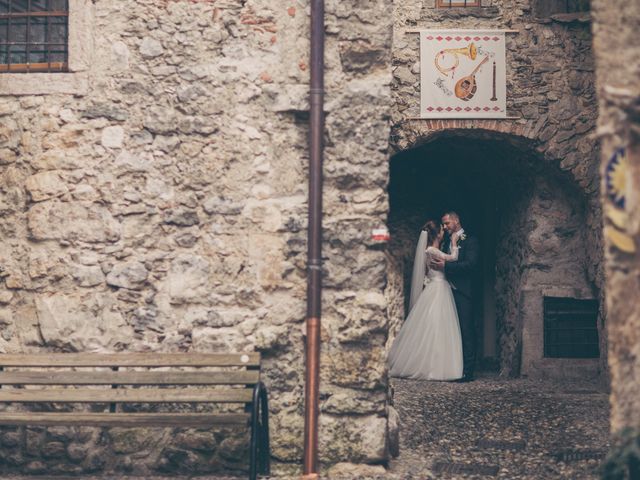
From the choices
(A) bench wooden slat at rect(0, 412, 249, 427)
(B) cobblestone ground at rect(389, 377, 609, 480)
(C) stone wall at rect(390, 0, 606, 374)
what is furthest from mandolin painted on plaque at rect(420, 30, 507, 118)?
(A) bench wooden slat at rect(0, 412, 249, 427)

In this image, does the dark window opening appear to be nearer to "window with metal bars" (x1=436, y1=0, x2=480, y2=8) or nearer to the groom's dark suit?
the groom's dark suit

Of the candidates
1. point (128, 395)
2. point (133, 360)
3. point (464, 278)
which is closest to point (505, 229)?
point (464, 278)

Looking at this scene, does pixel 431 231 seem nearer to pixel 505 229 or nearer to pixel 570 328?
pixel 505 229

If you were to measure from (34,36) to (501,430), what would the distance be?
4079 millimetres

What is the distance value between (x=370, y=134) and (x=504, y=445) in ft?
7.38

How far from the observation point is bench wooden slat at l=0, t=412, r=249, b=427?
16.5 ft

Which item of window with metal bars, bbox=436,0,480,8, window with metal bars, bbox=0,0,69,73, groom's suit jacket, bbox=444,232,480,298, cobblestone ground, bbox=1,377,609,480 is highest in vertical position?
window with metal bars, bbox=436,0,480,8

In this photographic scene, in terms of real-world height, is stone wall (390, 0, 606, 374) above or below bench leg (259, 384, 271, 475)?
above

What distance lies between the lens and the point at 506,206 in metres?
9.84

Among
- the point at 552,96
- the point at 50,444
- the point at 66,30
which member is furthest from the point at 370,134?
the point at 552,96

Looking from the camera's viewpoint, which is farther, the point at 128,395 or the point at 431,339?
the point at 431,339

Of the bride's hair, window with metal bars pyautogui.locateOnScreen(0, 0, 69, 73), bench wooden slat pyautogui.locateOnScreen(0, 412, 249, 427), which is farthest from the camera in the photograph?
the bride's hair

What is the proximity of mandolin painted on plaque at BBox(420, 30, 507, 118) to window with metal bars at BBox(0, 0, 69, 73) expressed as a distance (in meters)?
3.55

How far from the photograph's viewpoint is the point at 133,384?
529cm
